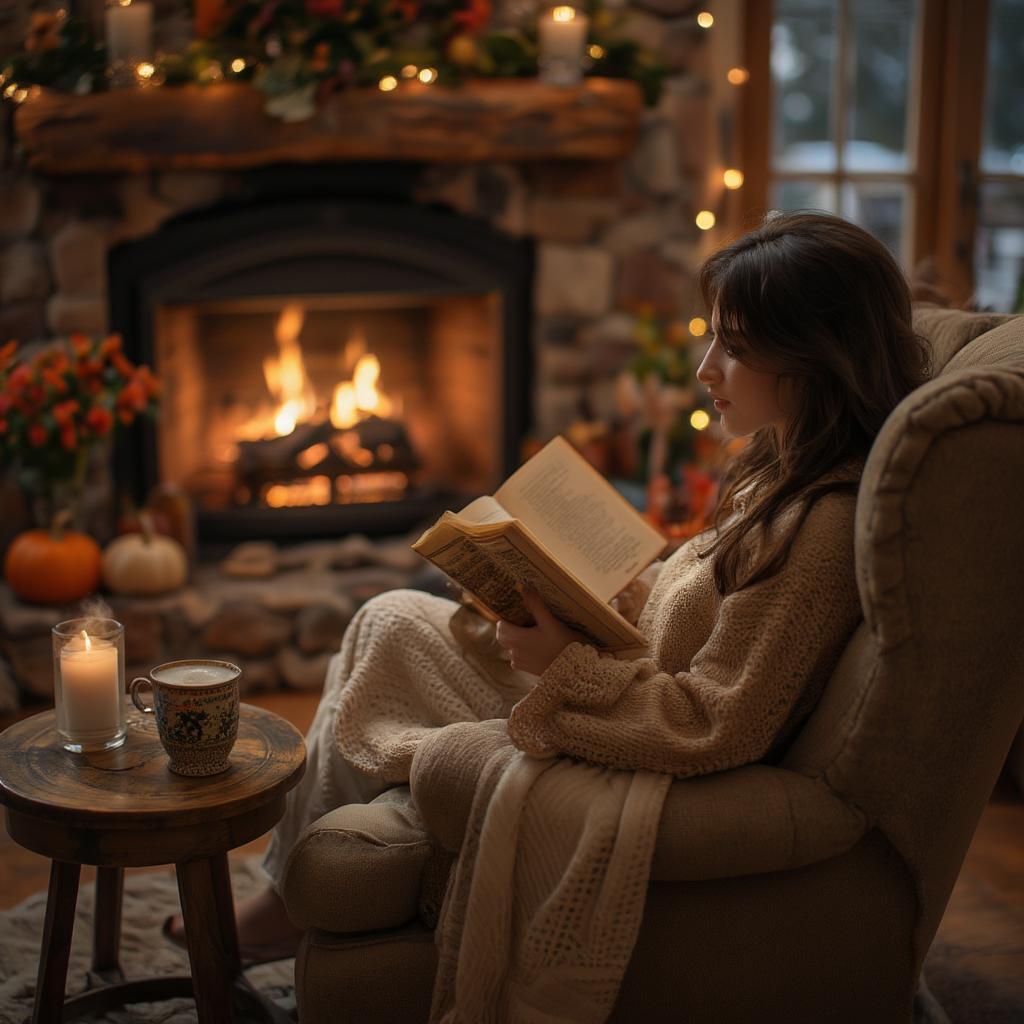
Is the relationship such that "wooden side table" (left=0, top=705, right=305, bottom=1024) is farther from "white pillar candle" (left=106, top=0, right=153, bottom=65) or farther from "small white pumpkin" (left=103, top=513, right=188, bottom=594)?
"white pillar candle" (left=106, top=0, right=153, bottom=65)

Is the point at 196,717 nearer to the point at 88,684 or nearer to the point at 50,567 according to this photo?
the point at 88,684

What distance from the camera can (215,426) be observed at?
3.33 metres

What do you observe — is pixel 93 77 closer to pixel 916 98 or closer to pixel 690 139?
pixel 690 139

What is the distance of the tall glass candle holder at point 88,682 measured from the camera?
4.80 feet

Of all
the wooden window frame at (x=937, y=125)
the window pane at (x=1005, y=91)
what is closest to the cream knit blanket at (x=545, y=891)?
the wooden window frame at (x=937, y=125)

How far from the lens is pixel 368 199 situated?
3102 millimetres

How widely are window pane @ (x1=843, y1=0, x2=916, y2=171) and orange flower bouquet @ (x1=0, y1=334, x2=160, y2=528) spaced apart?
6.57 feet

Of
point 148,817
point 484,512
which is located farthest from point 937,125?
point 148,817

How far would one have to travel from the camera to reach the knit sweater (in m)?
1.31

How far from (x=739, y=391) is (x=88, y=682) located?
0.77m

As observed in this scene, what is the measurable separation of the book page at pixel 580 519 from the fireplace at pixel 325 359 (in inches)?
62.3

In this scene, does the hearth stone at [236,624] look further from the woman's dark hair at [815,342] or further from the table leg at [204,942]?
the woman's dark hair at [815,342]

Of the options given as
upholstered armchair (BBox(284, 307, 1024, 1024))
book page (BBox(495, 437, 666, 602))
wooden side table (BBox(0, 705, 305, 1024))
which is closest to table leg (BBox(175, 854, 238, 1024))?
wooden side table (BBox(0, 705, 305, 1024))

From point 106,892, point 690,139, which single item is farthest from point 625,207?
point 106,892
